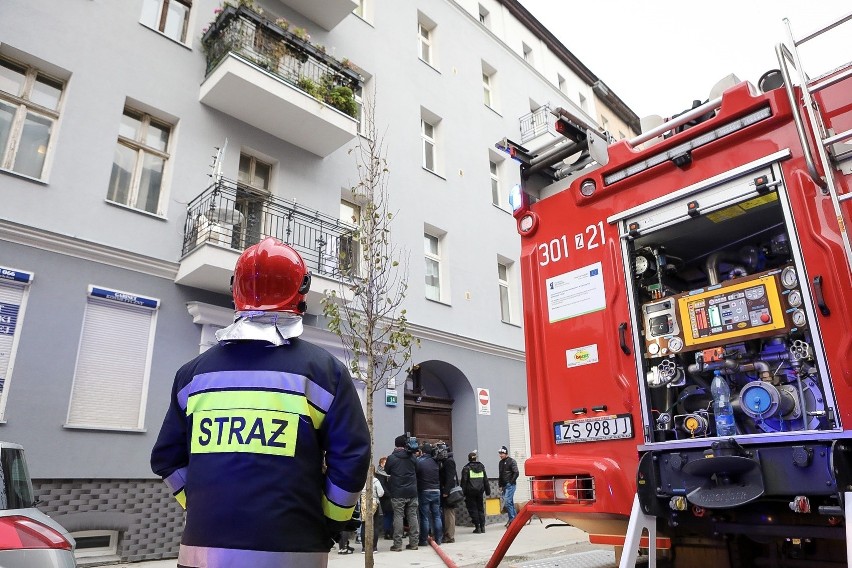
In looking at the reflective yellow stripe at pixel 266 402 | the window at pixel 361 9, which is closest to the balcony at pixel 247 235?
the window at pixel 361 9

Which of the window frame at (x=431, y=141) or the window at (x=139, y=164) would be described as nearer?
the window at (x=139, y=164)

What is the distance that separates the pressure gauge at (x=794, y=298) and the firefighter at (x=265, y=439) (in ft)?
8.54

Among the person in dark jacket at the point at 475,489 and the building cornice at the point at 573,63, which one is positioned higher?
the building cornice at the point at 573,63

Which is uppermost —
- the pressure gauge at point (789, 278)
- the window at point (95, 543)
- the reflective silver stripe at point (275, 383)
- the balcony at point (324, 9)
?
the balcony at point (324, 9)

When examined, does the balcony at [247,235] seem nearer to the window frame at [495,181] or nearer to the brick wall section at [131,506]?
the brick wall section at [131,506]

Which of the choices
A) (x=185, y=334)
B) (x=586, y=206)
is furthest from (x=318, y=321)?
(x=586, y=206)

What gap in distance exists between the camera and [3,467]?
3.59 metres

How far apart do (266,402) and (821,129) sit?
3128 millimetres

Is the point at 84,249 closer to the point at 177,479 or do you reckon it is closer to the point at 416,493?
the point at 416,493

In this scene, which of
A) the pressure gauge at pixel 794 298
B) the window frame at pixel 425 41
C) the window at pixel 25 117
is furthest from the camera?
the window frame at pixel 425 41

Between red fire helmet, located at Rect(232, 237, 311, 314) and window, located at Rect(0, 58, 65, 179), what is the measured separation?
8064 mm

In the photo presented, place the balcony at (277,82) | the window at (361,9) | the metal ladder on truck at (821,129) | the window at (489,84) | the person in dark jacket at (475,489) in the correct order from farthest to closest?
the window at (489,84)
the window at (361,9)
the person in dark jacket at (475,489)
the balcony at (277,82)
the metal ladder on truck at (821,129)

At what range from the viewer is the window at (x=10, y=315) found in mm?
7906

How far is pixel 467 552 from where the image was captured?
920 centimetres
